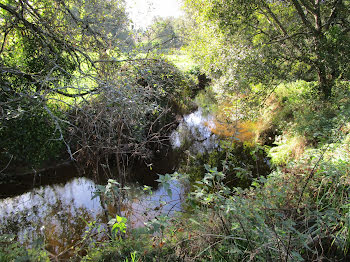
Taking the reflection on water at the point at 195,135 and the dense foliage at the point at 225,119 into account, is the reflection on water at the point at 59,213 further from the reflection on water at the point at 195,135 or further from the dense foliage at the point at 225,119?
the reflection on water at the point at 195,135

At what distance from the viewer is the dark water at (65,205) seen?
441 cm

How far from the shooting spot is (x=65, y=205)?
5500 millimetres

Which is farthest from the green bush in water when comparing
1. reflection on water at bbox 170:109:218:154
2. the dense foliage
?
reflection on water at bbox 170:109:218:154

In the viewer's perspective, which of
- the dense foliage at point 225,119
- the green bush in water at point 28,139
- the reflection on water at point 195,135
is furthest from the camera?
the reflection on water at point 195,135

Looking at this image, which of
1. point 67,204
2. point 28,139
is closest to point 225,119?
point 67,204

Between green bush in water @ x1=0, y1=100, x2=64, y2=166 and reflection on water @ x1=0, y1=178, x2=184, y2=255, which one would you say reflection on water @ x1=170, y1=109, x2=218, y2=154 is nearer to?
reflection on water @ x1=0, y1=178, x2=184, y2=255

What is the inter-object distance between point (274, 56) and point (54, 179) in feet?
21.9

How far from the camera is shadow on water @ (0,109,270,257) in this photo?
441cm

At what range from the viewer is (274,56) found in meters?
5.88

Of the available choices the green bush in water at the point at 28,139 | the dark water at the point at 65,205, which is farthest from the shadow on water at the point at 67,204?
the green bush in water at the point at 28,139

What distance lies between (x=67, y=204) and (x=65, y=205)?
52mm

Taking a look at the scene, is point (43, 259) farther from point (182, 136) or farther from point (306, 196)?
point (182, 136)

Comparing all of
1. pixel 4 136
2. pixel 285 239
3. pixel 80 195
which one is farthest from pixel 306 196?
pixel 4 136

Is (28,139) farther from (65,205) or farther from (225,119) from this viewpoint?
(225,119)
